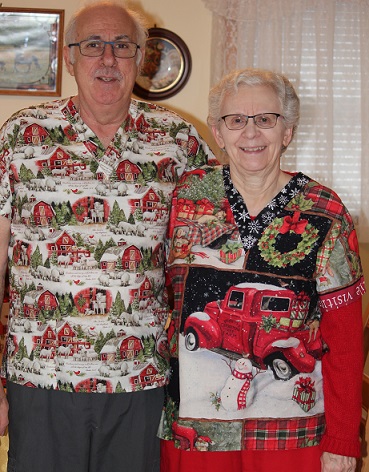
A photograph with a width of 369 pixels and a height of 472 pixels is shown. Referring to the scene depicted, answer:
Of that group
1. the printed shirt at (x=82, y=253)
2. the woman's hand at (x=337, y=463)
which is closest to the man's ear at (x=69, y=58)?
the printed shirt at (x=82, y=253)

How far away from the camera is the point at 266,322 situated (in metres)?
1.55

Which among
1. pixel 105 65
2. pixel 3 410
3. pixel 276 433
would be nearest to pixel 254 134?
pixel 105 65

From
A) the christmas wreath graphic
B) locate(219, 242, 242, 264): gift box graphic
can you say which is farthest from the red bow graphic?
locate(219, 242, 242, 264): gift box graphic

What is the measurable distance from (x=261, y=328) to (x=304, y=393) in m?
0.19

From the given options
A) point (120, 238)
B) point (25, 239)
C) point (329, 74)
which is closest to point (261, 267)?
point (120, 238)

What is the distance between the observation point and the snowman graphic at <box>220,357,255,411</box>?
61.5 inches

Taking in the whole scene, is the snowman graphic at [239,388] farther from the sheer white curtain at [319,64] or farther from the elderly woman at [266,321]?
the sheer white curtain at [319,64]

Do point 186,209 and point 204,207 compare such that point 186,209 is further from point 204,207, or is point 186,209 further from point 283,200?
point 283,200

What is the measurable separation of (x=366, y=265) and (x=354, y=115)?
2.81ft

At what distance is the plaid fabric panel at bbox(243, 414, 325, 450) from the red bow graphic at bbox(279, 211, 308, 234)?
44cm

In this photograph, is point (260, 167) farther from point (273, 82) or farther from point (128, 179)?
point (128, 179)

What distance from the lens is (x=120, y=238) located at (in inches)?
64.9

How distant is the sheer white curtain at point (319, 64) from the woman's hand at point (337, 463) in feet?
7.88

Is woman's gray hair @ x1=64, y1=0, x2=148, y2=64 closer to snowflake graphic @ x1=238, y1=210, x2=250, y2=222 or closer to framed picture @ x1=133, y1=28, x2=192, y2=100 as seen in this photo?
snowflake graphic @ x1=238, y1=210, x2=250, y2=222
